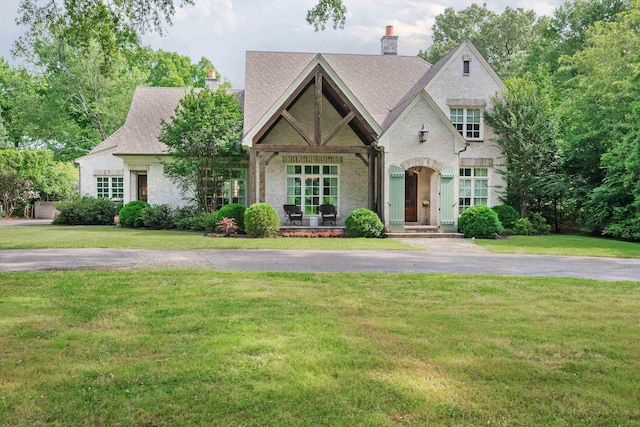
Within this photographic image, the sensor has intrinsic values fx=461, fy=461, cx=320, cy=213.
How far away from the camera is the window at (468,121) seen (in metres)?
20.1

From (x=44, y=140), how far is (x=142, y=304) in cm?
4157

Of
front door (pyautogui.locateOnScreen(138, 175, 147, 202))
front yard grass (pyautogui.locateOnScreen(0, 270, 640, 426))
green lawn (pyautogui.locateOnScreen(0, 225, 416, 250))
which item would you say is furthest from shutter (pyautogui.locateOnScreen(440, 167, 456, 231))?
front door (pyautogui.locateOnScreen(138, 175, 147, 202))

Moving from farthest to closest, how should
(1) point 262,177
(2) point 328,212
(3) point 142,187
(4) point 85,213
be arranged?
1. (3) point 142,187
2. (4) point 85,213
3. (2) point 328,212
4. (1) point 262,177

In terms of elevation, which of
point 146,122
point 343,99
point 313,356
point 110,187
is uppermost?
point 146,122

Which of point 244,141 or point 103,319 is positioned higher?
point 244,141

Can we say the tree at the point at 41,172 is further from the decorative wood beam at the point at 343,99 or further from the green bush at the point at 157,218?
the decorative wood beam at the point at 343,99

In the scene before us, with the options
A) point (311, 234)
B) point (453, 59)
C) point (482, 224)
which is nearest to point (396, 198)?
point (482, 224)

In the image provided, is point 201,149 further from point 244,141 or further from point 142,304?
point 142,304

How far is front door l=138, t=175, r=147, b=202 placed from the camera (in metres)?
22.4

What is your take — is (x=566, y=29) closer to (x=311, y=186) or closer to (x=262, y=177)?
(x=311, y=186)

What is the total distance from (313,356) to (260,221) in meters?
11.8

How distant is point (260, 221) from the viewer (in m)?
15.5

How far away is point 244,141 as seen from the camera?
54.6 ft

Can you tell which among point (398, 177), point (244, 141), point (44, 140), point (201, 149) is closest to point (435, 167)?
point (398, 177)
